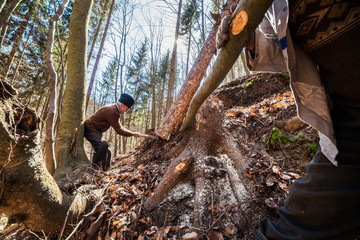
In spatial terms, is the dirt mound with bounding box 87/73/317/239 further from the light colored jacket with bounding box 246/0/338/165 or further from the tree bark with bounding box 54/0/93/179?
the tree bark with bounding box 54/0/93/179

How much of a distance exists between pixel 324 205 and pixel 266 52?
3.76ft

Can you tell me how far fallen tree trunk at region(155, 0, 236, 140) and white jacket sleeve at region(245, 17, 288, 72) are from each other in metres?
2.30

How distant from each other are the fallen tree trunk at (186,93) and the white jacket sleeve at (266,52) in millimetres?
2300

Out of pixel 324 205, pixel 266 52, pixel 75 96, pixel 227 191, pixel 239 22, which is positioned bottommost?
pixel 227 191

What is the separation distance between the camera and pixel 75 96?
3.08 m

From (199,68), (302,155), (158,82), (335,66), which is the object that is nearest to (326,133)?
(335,66)

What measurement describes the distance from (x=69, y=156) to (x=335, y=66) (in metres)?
3.79

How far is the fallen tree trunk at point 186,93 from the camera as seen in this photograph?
3.39m

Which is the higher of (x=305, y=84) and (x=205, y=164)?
(x=305, y=84)

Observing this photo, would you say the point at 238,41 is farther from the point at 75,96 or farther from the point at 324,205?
the point at 75,96

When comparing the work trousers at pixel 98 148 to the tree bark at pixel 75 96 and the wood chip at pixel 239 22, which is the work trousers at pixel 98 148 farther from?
the wood chip at pixel 239 22

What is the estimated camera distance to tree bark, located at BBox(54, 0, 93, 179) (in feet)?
9.21

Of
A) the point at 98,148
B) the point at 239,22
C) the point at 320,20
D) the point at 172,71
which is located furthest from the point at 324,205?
the point at 172,71

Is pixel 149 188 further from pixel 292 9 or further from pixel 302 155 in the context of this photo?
pixel 292 9
